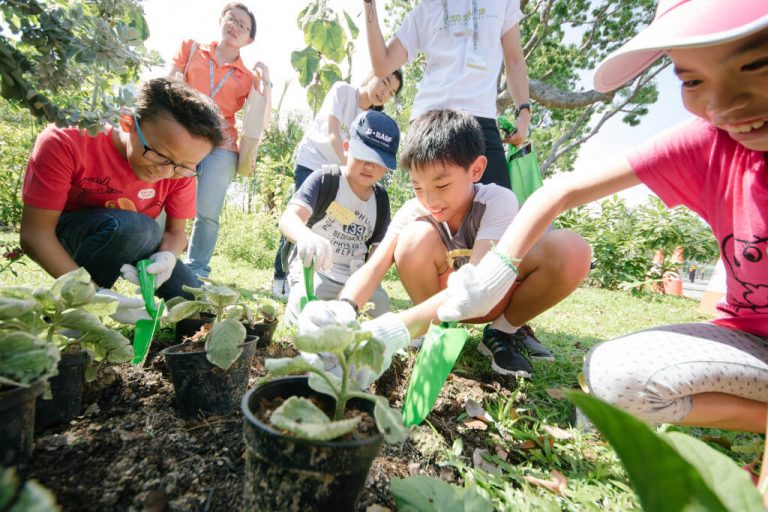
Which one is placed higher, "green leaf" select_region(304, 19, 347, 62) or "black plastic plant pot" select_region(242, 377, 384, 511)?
"green leaf" select_region(304, 19, 347, 62)

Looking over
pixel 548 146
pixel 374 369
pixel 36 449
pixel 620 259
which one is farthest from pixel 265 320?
pixel 548 146

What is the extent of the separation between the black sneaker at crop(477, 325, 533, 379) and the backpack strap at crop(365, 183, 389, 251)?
3.13 ft

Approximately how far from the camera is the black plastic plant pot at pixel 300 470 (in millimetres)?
637

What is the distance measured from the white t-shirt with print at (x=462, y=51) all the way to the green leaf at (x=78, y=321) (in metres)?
1.95

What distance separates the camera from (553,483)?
3.47 feet

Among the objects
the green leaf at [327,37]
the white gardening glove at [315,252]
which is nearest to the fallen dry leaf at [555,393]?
the white gardening glove at [315,252]

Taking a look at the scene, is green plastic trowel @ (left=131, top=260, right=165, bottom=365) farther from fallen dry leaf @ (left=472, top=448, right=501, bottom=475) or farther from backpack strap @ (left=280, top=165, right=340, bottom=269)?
fallen dry leaf @ (left=472, top=448, right=501, bottom=475)

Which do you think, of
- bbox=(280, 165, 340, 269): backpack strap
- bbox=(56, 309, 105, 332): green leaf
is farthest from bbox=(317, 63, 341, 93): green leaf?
bbox=(56, 309, 105, 332): green leaf

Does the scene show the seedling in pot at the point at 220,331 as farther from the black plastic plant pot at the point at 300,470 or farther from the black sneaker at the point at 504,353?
the black sneaker at the point at 504,353

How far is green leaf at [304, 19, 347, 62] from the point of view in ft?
16.7

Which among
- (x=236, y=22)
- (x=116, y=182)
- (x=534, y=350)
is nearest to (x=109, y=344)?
(x=116, y=182)

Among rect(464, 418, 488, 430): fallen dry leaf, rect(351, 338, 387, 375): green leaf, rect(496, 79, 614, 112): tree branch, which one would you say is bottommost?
rect(464, 418, 488, 430): fallen dry leaf

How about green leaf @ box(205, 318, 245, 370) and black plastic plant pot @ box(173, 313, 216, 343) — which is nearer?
green leaf @ box(205, 318, 245, 370)

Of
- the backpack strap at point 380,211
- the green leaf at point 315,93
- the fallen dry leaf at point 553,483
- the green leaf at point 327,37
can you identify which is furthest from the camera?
the green leaf at point 315,93
